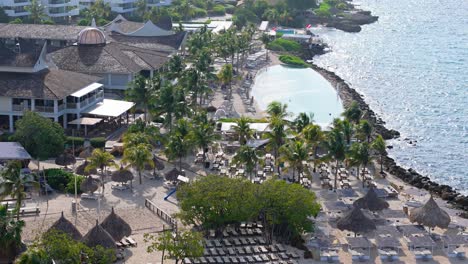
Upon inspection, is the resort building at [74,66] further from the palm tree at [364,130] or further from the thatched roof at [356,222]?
the thatched roof at [356,222]

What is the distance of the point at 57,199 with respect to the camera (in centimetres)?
5747

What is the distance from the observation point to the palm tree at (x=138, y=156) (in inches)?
2361

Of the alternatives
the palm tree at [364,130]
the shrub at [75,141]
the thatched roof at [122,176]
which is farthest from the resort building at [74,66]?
the palm tree at [364,130]

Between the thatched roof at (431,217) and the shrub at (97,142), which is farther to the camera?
the shrub at (97,142)

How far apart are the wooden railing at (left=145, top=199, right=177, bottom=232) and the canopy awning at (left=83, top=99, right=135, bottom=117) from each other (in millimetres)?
18835

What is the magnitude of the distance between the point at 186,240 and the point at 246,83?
5884cm

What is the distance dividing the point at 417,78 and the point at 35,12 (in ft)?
191

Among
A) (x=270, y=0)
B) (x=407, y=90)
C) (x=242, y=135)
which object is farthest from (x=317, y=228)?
(x=270, y=0)

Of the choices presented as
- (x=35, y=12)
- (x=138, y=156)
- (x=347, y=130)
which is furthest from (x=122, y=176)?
(x=35, y=12)

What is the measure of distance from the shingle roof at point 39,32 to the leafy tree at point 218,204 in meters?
56.4

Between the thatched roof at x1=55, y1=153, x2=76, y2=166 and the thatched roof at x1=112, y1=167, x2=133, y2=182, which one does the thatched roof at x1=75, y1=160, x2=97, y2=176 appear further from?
the thatched roof at x1=112, y1=167, x2=133, y2=182

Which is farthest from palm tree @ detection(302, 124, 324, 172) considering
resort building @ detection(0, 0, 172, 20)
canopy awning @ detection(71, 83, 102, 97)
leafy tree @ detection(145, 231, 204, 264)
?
resort building @ detection(0, 0, 172, 20)

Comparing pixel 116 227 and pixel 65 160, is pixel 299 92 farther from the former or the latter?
pixel 116 227

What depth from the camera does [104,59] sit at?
286 feet
